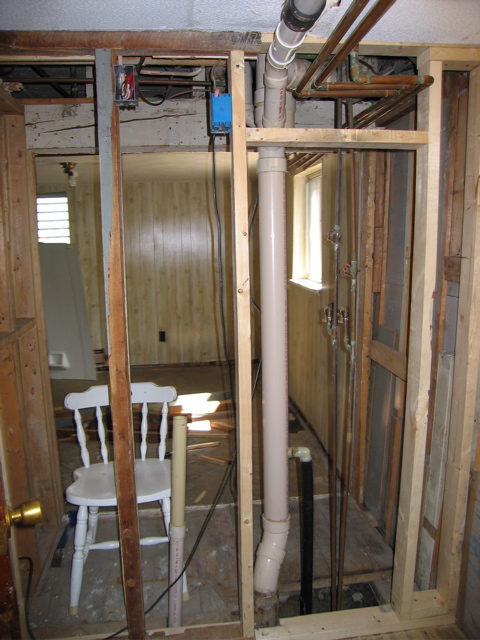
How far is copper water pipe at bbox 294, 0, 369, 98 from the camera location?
108cm

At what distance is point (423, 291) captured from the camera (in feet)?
5.06

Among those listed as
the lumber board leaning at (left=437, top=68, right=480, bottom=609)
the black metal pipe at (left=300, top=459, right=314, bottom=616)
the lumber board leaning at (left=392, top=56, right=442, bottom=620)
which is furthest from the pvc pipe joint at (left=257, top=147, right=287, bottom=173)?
the black metal pipe at (left=300, top=459, right=314, bottom=616)

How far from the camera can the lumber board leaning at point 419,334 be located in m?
1.49

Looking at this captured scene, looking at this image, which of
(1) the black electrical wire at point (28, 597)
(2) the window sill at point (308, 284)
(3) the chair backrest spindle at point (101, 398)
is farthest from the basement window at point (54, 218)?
(1) the black electrical wire at point (28, 597)

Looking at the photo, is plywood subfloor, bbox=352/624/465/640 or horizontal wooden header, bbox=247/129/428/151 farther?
plywood subfloor, bbox=352/624/465/640

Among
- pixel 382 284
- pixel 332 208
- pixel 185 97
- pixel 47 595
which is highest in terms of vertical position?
pixel 185 97

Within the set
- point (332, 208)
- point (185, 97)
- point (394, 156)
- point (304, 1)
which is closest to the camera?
point (304, 1)

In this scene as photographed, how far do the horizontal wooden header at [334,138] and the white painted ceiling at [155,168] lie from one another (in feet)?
7.16

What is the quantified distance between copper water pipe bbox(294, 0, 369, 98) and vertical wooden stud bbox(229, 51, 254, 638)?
224mm

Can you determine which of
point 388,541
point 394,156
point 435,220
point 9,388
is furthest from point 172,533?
point 394,156

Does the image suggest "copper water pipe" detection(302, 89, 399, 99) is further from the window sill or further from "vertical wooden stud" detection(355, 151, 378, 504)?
the window sill

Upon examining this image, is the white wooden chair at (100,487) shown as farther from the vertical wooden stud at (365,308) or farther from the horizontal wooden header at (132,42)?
the horizontal wooden header at (132,42)

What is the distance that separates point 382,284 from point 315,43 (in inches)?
50.9

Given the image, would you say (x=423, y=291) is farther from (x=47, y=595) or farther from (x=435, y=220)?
(x=47, y=595)
